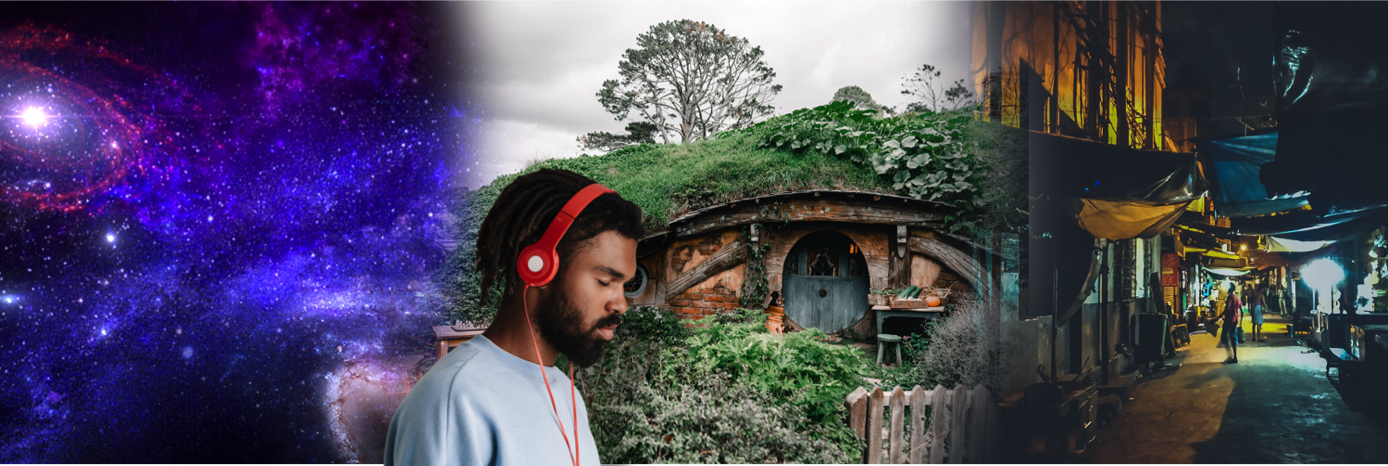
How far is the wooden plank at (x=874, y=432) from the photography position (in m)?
3.40

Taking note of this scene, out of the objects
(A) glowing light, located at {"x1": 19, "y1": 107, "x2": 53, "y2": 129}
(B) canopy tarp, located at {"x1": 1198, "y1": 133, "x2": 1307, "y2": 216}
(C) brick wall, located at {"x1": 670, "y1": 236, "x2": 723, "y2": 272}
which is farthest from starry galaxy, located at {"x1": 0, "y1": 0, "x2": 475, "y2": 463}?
(B) canopy tarp, located at {"x1": 1198, "y1": 133, "x2": 1307, "y2": 216}

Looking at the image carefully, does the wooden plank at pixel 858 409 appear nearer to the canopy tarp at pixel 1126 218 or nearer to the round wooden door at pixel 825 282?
the round wooden door at pixel 825 282

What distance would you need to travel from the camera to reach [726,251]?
3.65m

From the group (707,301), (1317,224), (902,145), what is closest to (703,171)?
(707,301)

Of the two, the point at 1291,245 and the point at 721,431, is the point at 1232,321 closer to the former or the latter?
the point at 1291,245

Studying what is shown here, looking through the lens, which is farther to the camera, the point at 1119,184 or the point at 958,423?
the point at 958,423

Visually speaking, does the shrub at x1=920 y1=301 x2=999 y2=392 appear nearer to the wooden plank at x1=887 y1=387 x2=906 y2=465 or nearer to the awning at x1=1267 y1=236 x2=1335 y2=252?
the wooden plank at x1=887 y1=387 x2=906 y2=465

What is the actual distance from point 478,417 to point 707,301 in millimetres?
2569

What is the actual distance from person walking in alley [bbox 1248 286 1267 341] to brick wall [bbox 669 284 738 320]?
3029 millimetres

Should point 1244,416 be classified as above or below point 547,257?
below

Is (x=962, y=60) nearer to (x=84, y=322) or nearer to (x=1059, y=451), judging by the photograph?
(x=1059, y=451)

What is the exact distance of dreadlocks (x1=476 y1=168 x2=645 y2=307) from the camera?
4.64ft

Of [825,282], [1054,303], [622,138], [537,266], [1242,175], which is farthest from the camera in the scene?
[622,138]

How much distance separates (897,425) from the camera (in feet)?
11.4
